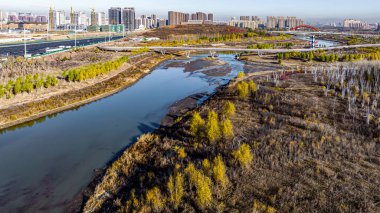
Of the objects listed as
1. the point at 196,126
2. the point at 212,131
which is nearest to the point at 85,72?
the point at 196,126

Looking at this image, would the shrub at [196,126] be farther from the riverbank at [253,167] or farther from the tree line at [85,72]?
the tree line at [85,72]

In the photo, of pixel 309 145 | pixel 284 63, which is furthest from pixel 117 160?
pixel 284 63

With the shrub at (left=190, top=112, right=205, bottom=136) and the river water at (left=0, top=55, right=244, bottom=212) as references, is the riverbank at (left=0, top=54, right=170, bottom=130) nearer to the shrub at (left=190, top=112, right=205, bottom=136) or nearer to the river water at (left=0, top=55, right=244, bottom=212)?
the river water at (left=0, top=55, right=244, bottom=212)

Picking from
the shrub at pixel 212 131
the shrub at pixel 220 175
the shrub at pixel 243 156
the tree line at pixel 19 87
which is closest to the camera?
the shrub at pixel 220 175

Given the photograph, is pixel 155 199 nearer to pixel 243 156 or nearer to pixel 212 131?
Answer: pixel 243 156

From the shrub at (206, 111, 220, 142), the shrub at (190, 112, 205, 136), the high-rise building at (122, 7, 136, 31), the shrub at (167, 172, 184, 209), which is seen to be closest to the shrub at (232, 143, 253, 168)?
the shrub at (206, 111, 220, 142)

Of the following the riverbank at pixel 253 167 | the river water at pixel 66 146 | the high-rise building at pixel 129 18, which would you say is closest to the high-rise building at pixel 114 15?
the high-rise building at pixel 129 18
